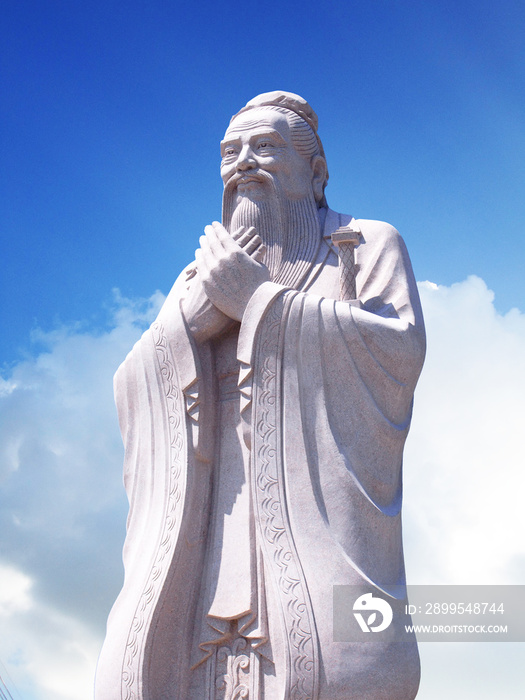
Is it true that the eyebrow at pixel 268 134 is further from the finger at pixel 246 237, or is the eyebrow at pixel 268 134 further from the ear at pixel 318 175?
the finger at pixel 246 237

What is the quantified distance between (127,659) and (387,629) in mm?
1422

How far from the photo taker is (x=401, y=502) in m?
5.28

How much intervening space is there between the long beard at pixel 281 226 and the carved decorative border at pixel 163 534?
0.94 metres

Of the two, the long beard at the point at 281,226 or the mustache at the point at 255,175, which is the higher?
the mustache at the point at 255,175

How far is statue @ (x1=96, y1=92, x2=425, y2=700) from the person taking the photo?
4.69 meters

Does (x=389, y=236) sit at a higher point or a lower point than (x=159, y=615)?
higher

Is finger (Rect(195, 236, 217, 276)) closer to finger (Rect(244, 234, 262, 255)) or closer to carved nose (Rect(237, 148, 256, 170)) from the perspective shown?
finger (Rect(244, 234, 262, 255))

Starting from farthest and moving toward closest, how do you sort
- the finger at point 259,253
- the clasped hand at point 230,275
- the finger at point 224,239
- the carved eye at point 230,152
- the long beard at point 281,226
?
the carved eye at point 230,152, the long beard at point 281,226, the finger at point 259,253, the finger at point 224,239, the clasped hand at point 230,275

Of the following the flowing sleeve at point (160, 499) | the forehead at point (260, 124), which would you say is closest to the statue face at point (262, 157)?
the forehead at point (260, 124)

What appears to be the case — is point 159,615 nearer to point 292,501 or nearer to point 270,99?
point 292,501

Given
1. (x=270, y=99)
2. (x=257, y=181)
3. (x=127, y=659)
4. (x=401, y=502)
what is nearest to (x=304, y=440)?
(x=401, y=502)

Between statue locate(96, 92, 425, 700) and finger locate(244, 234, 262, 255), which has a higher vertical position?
finger locate(244, 234, 262, 255)

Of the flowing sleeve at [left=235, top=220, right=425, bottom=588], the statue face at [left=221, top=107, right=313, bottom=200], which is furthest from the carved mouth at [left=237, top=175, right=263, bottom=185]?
the flowing sleeve at [left=235, top=220, right=425, bottom=588]

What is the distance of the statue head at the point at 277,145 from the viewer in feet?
19.9
